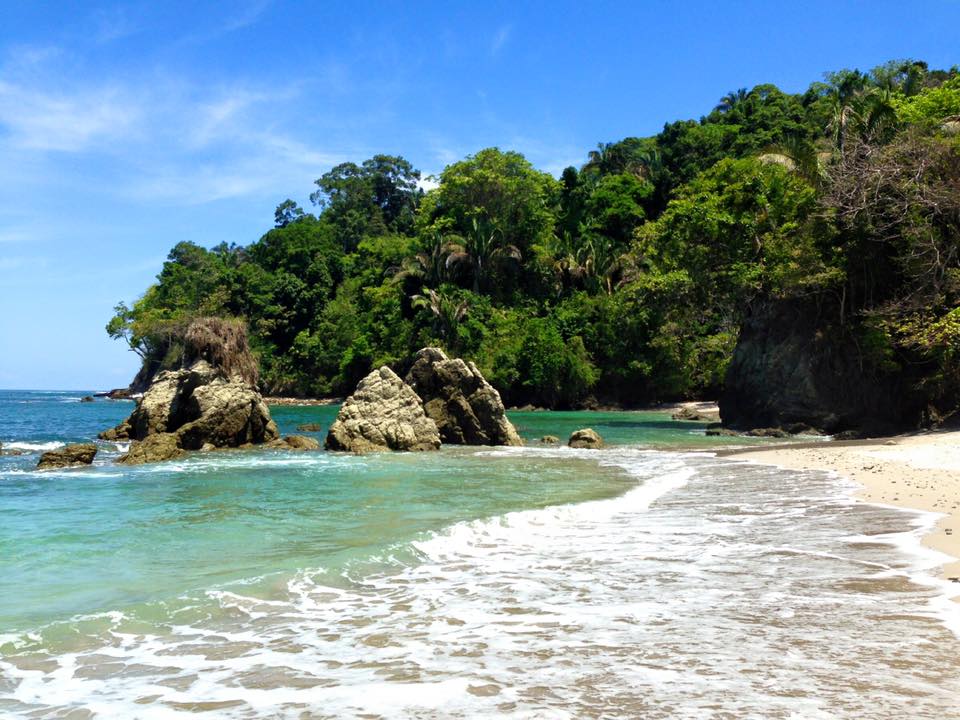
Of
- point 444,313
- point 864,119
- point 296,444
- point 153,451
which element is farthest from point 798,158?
point 444,313

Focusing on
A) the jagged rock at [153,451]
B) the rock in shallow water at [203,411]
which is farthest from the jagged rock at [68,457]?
the rock in shallow water at [203,411]

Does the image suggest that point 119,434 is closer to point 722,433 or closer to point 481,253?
point 722,433

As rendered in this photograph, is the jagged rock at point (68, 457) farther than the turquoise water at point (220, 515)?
Yes

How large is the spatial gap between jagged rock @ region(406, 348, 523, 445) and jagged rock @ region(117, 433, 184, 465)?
7.71 metres

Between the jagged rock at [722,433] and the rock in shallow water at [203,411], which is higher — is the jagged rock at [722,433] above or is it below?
below

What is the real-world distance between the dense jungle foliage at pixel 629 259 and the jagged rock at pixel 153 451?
2036cm

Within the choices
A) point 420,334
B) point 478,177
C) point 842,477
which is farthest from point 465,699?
point 478,177

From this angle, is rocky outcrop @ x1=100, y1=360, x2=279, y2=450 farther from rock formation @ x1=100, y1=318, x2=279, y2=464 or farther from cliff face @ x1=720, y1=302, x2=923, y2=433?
cliff face @ x1=720, y1=302, x2=923, y2=433

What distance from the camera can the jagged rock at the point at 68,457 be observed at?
18234 mm

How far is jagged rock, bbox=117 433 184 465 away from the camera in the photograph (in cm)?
1936

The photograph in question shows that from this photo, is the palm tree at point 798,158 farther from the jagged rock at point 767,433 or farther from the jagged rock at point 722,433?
the jagged rock at point 722,433

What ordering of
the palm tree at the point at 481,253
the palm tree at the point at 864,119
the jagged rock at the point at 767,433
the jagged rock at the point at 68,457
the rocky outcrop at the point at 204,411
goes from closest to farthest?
the jagged rock at the point at 68,457
the rocky outcrop at the point at 204,411
the palm tree at the point at 864,119
the jagged rock at the point at 767,433
the palm tree at the point at 481,253

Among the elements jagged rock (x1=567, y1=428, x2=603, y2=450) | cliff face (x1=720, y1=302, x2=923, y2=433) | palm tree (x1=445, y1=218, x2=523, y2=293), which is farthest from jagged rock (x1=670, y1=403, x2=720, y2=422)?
palm tree (x1=445, y1=218, x2=523, y2=293)

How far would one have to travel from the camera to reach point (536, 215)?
193 ft
